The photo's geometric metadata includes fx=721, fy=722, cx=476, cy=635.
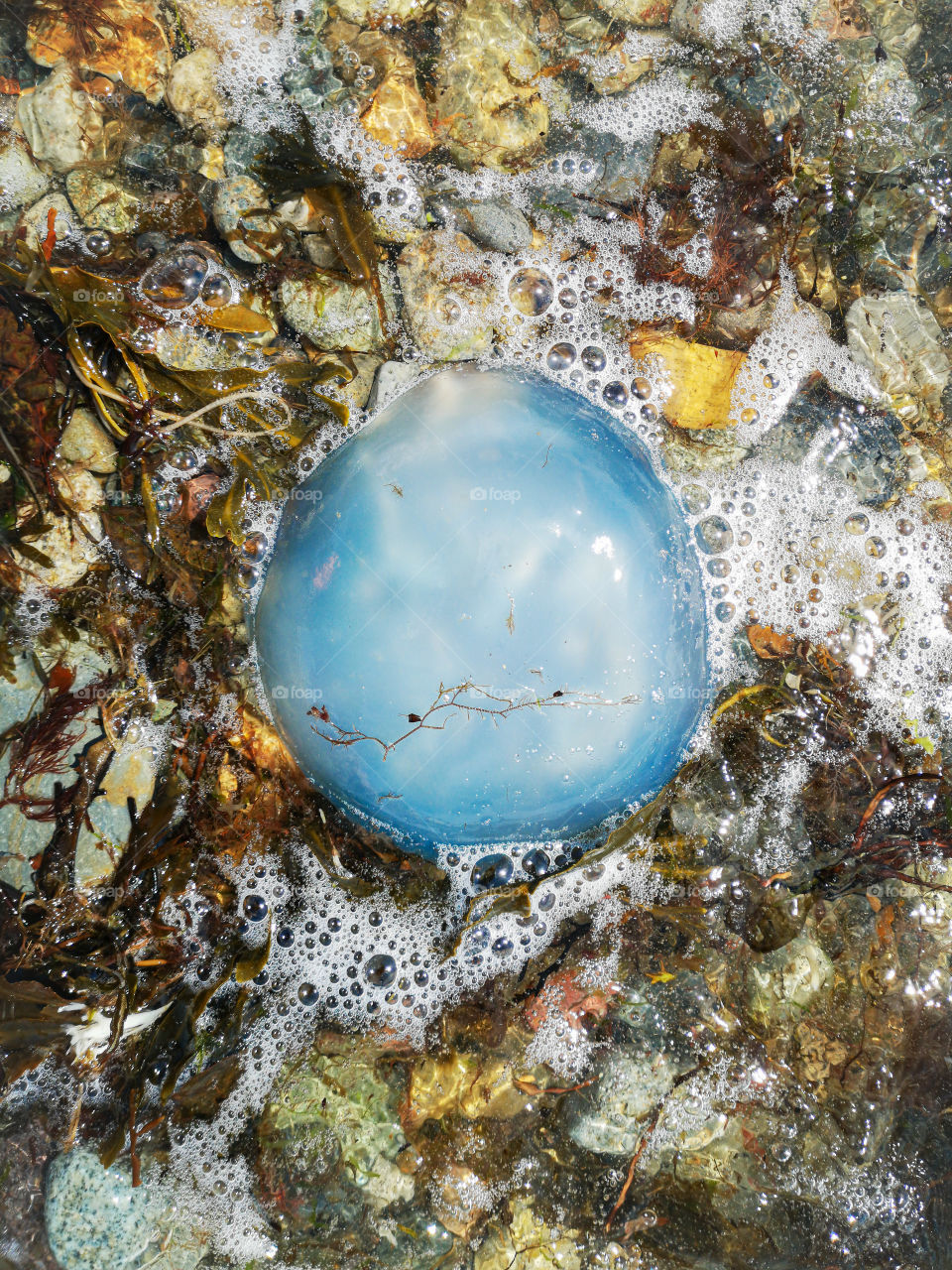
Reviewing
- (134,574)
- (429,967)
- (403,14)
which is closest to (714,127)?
(403,14)

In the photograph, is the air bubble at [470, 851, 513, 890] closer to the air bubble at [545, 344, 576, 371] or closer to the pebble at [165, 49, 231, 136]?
the air bubble at [545, 344, 576, 371]

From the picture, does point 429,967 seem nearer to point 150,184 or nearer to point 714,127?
point 150,184

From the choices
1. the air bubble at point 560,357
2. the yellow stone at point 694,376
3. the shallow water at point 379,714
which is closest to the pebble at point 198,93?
the shallow water at point 379,714

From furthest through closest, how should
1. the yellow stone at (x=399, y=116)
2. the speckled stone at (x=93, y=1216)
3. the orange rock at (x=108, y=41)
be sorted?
the yellow stone at (x=399, y=116)
the orange rock at (x=108, y=41)
the speckled stone at (x=93, y=1216)

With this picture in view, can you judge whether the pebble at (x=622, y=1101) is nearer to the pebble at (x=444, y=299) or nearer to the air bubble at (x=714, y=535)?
the air bubble at (x=714, y=535)

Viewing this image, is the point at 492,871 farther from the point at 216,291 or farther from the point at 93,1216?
the point at 216,291
